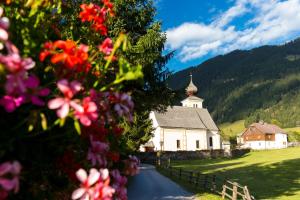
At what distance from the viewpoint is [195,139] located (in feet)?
306

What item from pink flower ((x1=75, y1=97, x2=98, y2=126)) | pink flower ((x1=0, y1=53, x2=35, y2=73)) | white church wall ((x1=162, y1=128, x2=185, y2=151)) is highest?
white church wall ((x1=162, y1=128, x2=185, y2=151))

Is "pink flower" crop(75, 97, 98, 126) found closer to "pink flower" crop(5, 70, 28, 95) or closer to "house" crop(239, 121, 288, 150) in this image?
"pink flower" crop(5, 70, 28, 95)

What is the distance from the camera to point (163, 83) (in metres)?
20.2

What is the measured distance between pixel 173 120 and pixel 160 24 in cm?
7151

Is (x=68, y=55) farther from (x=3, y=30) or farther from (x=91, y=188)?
(x=91, y=188)

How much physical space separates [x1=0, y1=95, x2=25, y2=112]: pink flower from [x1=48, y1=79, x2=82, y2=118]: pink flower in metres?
0.15

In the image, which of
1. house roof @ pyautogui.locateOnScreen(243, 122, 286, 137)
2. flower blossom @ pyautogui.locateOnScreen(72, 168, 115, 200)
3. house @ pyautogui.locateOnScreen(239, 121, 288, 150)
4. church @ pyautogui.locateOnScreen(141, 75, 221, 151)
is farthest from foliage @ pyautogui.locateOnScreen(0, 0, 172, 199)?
house roof @ pyautogui.locateOnScreen(243, 122, 286, 137)

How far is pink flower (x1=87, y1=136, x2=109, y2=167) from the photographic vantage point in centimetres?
306

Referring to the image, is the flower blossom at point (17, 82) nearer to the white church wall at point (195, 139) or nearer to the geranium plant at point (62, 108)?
the geranium plant at point (62, 108)

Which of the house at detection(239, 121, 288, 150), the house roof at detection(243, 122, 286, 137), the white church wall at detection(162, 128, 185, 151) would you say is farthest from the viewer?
the house roof at detection(243, 122, 286, 137)

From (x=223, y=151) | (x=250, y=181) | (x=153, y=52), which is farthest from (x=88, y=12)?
(x=223, y=151)

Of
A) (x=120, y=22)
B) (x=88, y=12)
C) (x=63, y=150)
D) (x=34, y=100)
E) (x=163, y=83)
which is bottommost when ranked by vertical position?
(x=63, y=150)

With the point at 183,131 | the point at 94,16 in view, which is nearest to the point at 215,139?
the point at 183,131

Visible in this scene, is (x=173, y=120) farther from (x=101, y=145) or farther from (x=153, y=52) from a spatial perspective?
(x=101, y=145)
